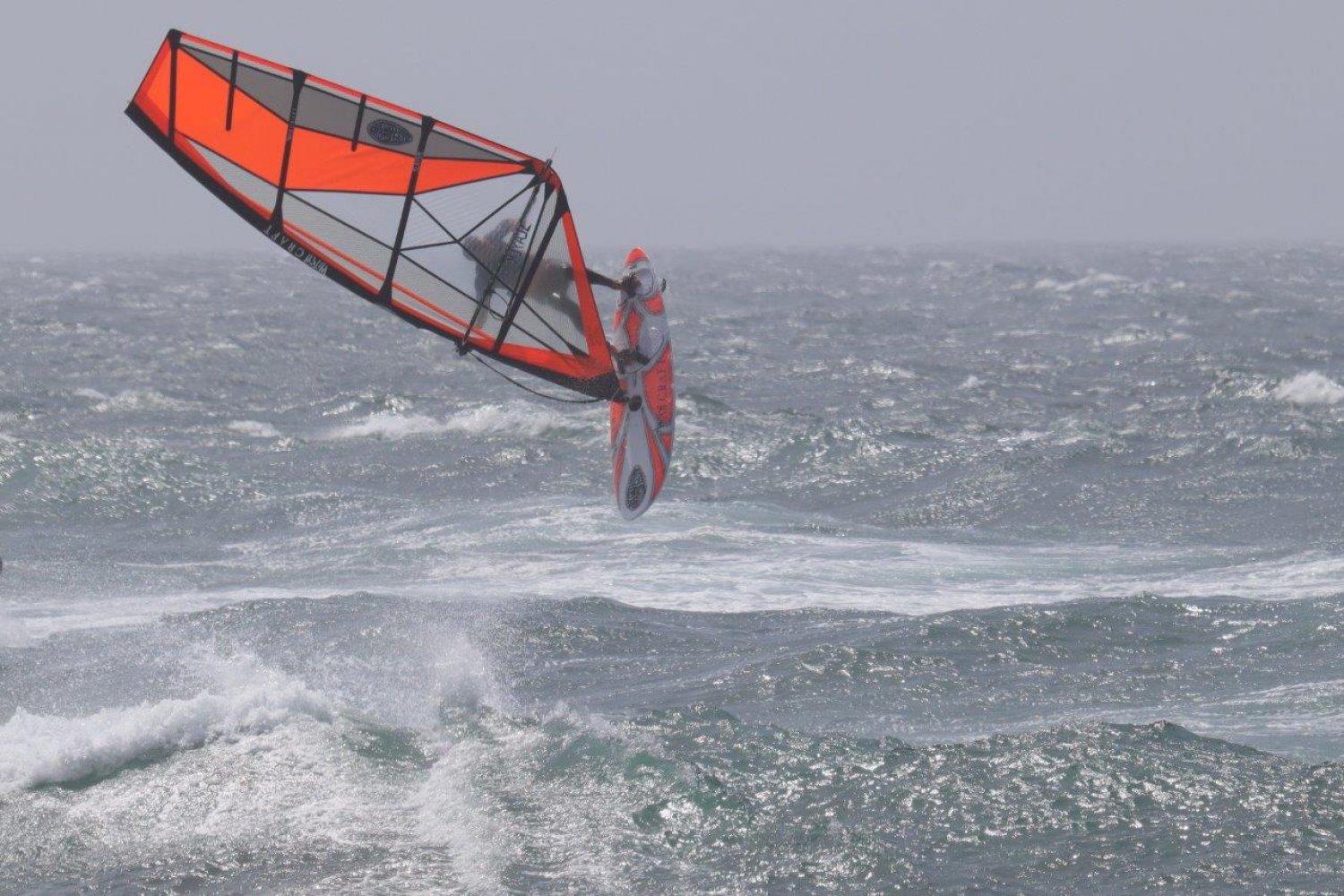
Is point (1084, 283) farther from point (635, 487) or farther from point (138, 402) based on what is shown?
point (635, 487)

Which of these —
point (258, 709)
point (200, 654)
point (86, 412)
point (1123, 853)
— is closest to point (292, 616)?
point (200, 654)

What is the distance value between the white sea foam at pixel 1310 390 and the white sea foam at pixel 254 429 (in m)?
14.7

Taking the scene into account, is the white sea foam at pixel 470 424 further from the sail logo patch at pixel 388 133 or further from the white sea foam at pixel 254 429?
the sail logo patch at pixel 388 133

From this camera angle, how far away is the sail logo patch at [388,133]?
1009 centimetres

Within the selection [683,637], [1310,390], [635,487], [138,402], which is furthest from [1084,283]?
[683,637]

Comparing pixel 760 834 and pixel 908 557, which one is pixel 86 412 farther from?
pixel 760 834

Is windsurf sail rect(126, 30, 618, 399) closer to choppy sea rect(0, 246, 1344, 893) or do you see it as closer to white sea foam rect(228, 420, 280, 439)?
choppy sea rect(0, 246, 1344, 893)

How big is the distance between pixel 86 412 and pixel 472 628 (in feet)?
45.4

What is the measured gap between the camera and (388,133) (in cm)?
1016

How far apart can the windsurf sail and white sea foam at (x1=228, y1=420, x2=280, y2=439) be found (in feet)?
41.4

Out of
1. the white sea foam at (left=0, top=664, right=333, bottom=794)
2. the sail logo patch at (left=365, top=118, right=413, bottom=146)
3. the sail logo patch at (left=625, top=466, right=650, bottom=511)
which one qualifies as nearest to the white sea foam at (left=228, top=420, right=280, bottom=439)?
the sail logo patch at (left=625, top=466, right=650, bottom=511)

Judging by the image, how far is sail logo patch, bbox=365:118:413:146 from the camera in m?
10.1

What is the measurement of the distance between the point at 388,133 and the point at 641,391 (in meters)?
3.03

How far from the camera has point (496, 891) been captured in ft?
25.2
